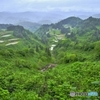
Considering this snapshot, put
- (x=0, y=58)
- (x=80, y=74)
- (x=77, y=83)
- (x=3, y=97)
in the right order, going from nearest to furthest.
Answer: (x=3, y=97), (x=77, y=83), (x=80, y=74), (x=0, y=58)

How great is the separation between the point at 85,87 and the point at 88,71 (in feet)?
61.1

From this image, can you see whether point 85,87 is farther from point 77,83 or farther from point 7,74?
point 7,74

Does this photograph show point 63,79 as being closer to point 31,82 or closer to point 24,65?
point 31,82

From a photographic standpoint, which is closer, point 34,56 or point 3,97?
point 3,97

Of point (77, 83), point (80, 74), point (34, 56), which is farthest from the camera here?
point (34, 56)

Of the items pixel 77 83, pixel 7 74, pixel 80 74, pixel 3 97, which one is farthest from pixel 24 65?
pixel 3 97

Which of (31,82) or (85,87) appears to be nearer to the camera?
(85,87)

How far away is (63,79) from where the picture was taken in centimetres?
5922

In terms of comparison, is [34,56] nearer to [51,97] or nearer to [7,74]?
[7,74]

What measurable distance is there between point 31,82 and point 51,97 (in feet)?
48.4

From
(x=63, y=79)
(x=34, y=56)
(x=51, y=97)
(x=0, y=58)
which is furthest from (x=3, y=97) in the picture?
(x=34, y=56)

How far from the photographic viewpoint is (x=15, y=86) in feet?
195

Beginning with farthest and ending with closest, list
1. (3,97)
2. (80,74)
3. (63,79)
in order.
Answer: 1. (80,74)
2. (63,79)
3. (3,97)

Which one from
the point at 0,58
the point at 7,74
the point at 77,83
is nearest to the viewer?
the point at 77,83
